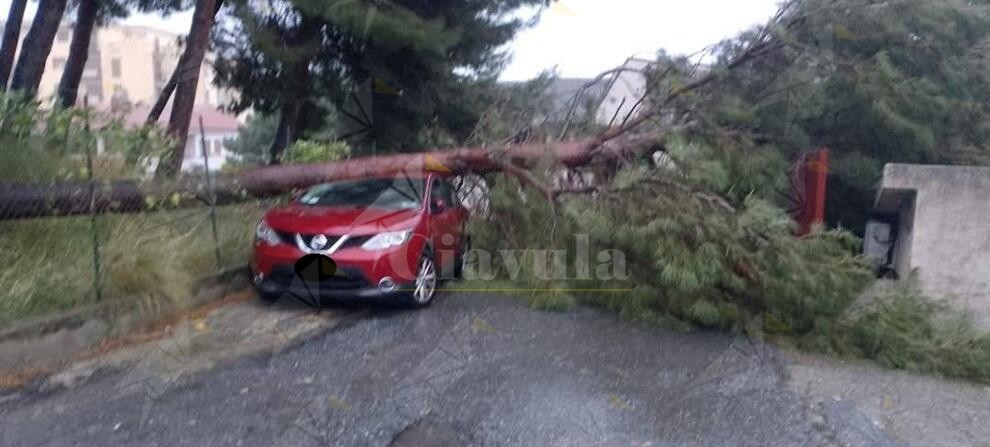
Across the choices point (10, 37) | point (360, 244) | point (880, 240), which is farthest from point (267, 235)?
point (880, 240)

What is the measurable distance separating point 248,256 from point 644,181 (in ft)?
14.8

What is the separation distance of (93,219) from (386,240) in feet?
8.84

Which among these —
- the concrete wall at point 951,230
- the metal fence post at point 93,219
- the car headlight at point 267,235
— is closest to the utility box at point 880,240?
the concrete wall at point 951,230

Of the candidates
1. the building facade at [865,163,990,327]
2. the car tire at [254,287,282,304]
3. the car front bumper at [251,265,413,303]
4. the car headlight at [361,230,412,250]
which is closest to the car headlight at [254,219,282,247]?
the car front bumper at [251,265,413,303]

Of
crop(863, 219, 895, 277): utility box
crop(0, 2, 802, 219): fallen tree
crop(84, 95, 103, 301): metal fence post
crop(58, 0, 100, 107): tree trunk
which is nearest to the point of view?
crop(84, 95, 103, 301): metal fence post

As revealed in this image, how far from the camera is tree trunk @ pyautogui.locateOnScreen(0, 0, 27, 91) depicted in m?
13.9

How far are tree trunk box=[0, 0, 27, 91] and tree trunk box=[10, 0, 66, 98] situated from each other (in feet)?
1.93

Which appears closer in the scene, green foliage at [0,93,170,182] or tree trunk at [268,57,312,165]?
green foliage at [0,93,170,182]

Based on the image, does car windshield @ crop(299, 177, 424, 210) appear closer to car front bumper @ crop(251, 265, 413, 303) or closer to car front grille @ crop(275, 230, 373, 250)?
car front grille @ crop(275, 230, 373, 250)

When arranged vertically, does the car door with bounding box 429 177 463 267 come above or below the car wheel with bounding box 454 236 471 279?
above

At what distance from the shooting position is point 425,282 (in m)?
9.59

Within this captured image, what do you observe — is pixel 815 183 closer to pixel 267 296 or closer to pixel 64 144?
pixel 267 296

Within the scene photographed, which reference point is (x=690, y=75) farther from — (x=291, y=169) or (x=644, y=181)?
(x=291, y=169)

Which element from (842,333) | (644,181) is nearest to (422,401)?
(644,181)
